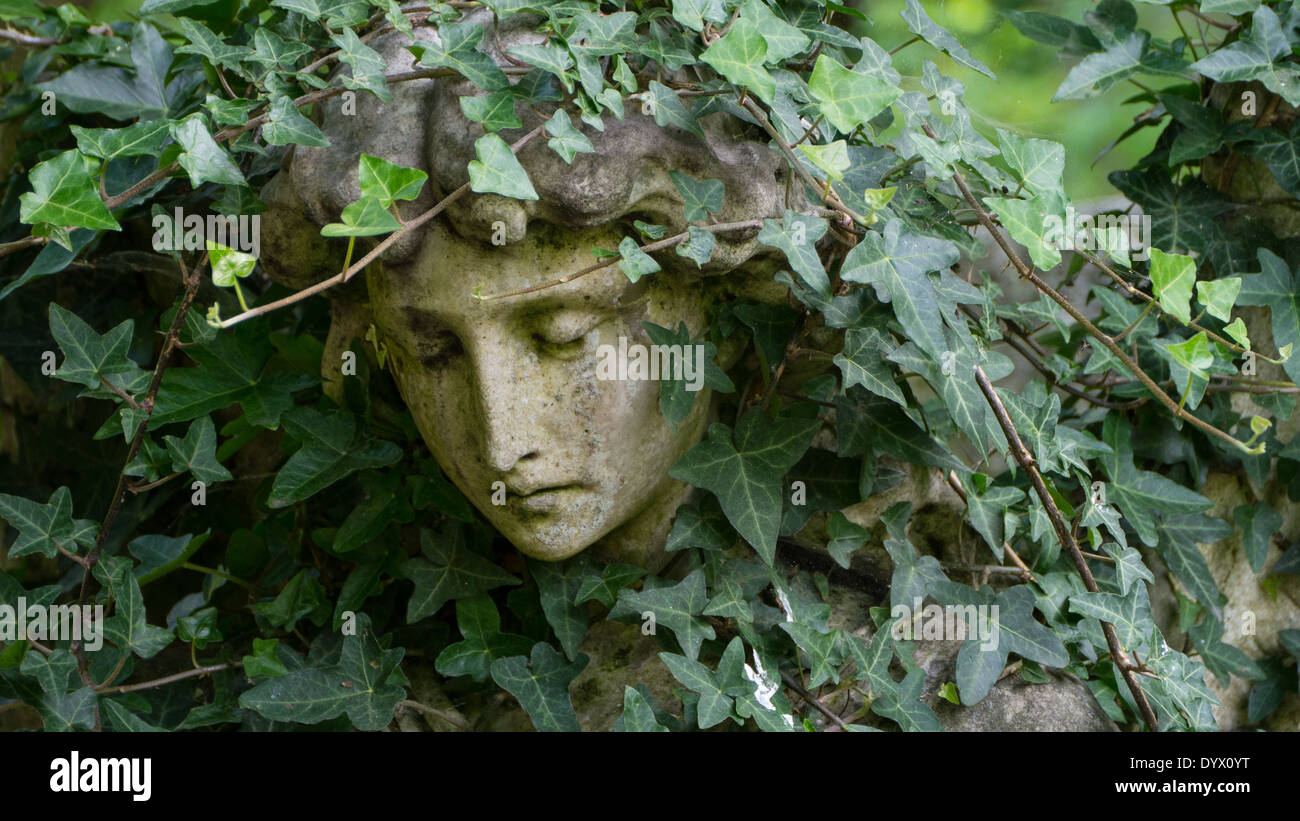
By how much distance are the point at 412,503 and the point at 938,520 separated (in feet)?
2.47

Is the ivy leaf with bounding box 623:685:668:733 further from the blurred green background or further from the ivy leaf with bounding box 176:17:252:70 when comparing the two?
the blurred green background

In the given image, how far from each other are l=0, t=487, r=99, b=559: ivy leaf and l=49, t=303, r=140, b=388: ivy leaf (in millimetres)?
154

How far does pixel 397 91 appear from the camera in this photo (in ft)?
3.92

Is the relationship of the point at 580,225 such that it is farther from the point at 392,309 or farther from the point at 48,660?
the point at 48,660

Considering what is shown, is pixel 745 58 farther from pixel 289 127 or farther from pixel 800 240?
pixel 289 127

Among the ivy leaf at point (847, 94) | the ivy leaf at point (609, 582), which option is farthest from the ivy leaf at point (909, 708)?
the ivy leaf at point (847, 94)

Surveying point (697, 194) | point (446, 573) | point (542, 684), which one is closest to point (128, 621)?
point (446, 573)

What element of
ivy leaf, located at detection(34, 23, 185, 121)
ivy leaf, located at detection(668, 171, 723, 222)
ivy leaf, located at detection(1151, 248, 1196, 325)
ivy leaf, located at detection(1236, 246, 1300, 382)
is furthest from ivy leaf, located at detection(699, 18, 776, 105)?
ivy leaf, located at detection(34, 23, 185, 121)

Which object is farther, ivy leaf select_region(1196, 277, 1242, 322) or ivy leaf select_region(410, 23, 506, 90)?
ivy leaf select_region(1196, 277, 1242, 322)

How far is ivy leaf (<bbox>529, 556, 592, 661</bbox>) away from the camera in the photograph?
1.42 meters

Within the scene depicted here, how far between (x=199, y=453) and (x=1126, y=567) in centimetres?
116

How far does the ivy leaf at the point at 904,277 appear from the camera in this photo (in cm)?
112

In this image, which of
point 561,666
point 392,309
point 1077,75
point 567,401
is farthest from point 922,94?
point 561,666

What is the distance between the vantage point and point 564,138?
1.06 metres
